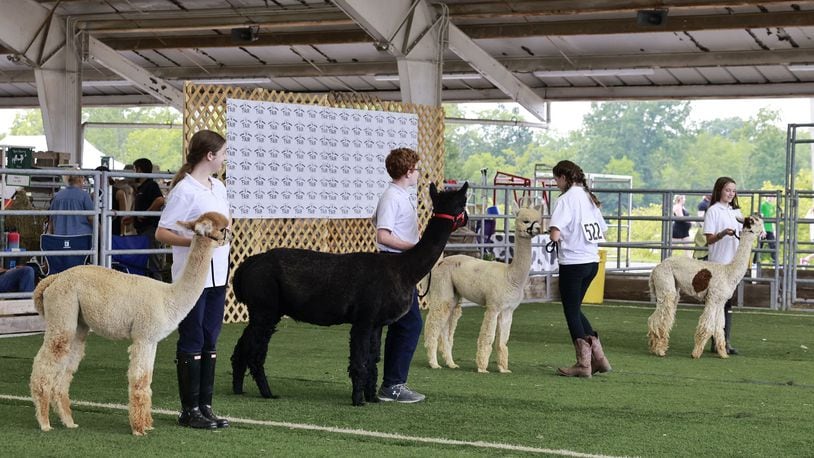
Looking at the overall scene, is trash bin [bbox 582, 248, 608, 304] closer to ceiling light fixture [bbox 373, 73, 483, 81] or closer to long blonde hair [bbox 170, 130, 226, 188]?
ceiling light fixture [bbox 373, 73, 483, 81]

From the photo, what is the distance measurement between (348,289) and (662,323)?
4034 millimetres

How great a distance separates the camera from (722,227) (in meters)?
9.67

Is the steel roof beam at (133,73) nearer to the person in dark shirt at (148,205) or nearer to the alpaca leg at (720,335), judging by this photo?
the person in dark shirt at (148,205)


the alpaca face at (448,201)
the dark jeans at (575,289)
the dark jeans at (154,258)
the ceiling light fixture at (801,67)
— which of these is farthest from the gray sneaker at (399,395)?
the ceiling light fixture at (801,67)

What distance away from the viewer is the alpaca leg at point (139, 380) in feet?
17.4

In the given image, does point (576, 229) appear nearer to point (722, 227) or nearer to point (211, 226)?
point (722, 227)

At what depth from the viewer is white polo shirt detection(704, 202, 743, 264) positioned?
9.68 metres

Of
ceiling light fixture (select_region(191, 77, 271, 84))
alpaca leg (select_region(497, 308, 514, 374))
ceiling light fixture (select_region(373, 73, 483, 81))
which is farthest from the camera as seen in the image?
ceiling light fixture (select_region(191, 77, 271, 84))

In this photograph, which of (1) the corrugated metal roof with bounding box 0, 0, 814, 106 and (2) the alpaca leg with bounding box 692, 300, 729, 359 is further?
(1) the corrugated metal roof with bounding box 0, 0, 814, 106

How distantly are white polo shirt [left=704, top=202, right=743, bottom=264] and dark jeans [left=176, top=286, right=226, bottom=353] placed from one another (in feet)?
17.7

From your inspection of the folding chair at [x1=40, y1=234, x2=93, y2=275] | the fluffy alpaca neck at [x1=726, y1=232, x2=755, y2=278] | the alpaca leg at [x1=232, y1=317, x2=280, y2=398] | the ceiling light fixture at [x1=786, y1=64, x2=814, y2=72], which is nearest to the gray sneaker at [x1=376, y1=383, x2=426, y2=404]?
the alpaca leg at [x1=232, y1=317, x2=280, y2=398]

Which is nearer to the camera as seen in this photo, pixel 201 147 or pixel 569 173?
pixel 201 147

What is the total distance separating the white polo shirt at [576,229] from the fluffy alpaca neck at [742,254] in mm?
2021

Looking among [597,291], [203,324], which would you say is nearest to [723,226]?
[597,291]
